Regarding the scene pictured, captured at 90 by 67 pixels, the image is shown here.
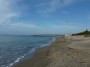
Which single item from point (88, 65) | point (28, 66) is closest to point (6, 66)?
point (28, 66)

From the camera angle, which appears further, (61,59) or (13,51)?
(13,51)

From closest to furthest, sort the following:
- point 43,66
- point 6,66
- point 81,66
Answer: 1. point 81,66
2. point 43,66
3. point 6,66

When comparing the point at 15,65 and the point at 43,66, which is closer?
the point at 43,66

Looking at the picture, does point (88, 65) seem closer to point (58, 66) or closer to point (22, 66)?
point (58, 66)

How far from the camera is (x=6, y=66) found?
16.9 m

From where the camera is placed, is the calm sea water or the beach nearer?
the beach

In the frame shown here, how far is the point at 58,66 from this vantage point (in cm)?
1434

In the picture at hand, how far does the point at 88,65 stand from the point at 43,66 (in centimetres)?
393

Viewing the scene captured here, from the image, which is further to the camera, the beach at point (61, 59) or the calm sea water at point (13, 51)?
the calm sea water at point (13, 51)

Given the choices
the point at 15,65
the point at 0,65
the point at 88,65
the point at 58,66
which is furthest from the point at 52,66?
the point at 0,65

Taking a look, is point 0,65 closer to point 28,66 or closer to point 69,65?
point 28,66

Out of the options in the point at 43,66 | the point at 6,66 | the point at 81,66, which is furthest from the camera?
the point at 6,66

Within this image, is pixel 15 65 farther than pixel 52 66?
Yes

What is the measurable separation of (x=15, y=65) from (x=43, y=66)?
3.14 m
